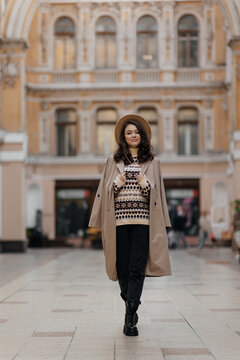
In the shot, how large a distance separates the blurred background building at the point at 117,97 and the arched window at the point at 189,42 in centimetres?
5

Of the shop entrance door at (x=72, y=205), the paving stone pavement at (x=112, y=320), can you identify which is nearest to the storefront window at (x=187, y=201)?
the shop entrance door at (x=72, y=205)

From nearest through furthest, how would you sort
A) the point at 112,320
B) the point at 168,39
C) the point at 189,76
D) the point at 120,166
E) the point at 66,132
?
1. the point at 120,166
2. the point at 112,320
3. the point at 168,39
4. the point at 189,76
5. the point at 66,132

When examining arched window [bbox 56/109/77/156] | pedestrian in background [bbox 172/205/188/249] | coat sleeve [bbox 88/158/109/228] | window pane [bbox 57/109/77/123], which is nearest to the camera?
coat sleeve [bbox 88/158/109/228]

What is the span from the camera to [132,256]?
710cm

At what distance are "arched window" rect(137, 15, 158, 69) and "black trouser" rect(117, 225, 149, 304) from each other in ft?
99.7

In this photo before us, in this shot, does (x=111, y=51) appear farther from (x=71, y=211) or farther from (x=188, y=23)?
(x=71, y=211)

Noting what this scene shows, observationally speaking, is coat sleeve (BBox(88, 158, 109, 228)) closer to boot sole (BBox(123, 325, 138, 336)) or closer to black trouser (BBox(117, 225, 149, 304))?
black trouser (BBox(117, 225, 149, 304))

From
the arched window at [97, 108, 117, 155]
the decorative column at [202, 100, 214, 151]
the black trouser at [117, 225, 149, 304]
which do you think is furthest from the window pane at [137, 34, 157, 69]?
the black trouser at [117, 225, 149, 304]

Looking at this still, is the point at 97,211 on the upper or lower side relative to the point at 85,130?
lower

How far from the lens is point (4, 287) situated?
1244 centimetres

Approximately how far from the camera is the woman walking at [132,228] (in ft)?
23.3

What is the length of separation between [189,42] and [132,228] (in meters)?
30.9

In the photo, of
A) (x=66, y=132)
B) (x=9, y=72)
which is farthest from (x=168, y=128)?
(x=9, y=72)

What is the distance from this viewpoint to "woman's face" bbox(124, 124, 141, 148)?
7.44 meters
